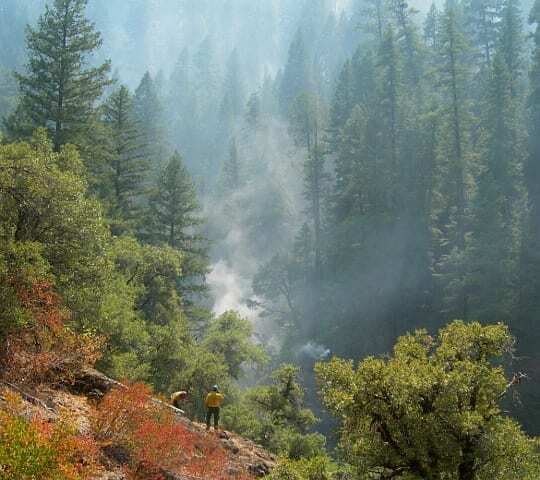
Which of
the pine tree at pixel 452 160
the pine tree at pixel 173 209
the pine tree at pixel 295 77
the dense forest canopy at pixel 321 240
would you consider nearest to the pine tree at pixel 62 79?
the dense forest canopy at pixel 321 240

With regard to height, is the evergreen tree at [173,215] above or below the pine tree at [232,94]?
below

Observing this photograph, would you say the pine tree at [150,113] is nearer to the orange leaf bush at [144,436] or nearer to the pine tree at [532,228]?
the pine tree at [532,228]

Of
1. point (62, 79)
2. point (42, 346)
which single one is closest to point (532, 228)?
point (62, 79)

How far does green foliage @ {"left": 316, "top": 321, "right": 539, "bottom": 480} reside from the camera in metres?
11.1

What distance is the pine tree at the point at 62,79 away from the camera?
28.5m

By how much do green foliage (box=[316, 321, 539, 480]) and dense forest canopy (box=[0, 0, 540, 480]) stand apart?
0.04 m

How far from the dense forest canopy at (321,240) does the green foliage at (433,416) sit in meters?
0.04

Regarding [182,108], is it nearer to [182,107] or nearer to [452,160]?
[182,107]

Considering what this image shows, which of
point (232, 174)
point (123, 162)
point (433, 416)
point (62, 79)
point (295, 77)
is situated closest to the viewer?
point (433, 416)

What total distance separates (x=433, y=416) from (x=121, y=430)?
6.34m

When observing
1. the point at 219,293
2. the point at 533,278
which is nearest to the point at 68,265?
the point at 533,278

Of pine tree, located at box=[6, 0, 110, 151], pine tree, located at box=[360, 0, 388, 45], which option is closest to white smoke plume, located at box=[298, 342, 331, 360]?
pine tree, located at box=[6, 0, 110, 151]

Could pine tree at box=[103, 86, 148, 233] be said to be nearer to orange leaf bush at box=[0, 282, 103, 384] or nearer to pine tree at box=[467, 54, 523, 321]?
orange leaf bush at box=[0, 282, 103, 384]

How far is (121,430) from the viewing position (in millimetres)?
11508
